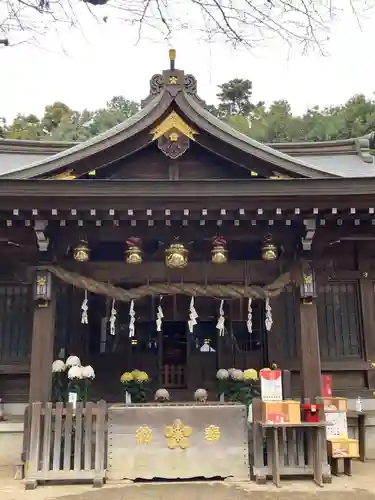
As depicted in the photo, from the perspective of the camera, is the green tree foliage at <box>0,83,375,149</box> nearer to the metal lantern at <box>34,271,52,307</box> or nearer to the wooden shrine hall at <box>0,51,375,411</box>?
the wooden shrine hall at <box>0,51,375,411</box>

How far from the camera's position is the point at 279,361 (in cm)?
915

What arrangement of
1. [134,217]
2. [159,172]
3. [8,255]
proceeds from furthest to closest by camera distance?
[159,172] → [8,255] → [134,217]

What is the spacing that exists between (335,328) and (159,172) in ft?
Answer: 14.4

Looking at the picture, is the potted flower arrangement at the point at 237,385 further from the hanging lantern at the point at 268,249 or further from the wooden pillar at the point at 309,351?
the hanging lantern at the point at 268,249

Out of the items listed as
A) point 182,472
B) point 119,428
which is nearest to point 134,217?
point 119,428

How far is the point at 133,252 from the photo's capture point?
7832 mm

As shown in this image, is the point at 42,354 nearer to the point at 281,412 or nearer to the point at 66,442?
the point at 66,442

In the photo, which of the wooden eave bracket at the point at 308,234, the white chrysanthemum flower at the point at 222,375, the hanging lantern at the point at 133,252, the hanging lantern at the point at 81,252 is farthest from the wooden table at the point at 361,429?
the hanging lantern at the point at 81,252

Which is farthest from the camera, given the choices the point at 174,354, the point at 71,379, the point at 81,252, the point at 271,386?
the point at 174,354

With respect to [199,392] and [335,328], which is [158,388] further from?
[335,328]

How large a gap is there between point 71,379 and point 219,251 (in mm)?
3145

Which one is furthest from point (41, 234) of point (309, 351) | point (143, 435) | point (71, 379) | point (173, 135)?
point (309, 351)

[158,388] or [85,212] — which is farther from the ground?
[85,212]

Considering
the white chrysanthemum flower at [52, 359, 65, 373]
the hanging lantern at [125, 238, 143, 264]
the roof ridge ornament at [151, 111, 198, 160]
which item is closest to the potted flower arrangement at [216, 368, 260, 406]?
the hanging lantern at [125, 238, 143, 264]
